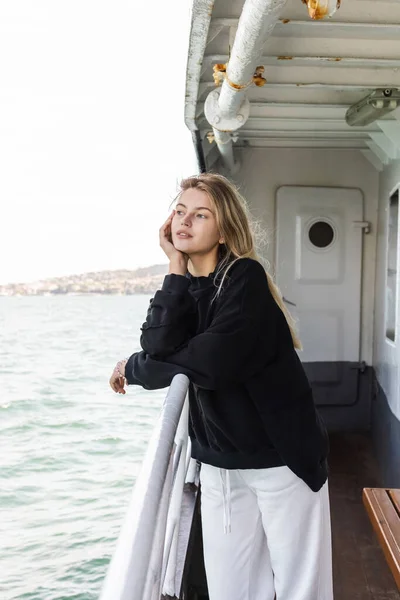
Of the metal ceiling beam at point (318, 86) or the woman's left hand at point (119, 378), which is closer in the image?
the woman's left hand at point (119, 378)

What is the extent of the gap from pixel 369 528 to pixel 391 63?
2365 millimetres

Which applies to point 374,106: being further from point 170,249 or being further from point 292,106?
point 170,249

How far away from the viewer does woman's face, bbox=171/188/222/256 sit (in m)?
1.59

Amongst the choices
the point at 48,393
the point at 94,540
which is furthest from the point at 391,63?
the point at 48,393

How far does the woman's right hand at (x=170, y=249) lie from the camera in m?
1.62

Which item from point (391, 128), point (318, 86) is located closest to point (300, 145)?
point (391, 128)

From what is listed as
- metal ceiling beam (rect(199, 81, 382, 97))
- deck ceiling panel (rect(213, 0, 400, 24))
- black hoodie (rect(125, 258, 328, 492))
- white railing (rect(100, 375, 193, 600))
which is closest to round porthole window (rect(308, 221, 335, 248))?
metal ceiling beam (rect(199, 81, 382, 97))

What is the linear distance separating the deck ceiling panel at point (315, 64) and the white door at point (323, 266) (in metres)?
0.68

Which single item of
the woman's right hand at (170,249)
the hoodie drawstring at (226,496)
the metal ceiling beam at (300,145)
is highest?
the metal ceiling beam at (300,145)

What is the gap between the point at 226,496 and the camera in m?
1.61

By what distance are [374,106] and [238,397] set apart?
8.14 feet

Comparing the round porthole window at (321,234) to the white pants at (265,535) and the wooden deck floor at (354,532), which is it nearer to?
the wooden deck floor at (354,532)

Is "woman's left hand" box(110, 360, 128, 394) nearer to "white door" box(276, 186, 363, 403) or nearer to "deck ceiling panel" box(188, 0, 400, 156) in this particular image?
"deck ceiling panel" box(188, 0, 400, 156)

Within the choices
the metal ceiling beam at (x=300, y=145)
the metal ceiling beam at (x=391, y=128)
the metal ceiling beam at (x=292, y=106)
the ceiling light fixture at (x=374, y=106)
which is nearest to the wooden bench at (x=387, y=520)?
the ceiling light fixture at (x=374, y=106)
